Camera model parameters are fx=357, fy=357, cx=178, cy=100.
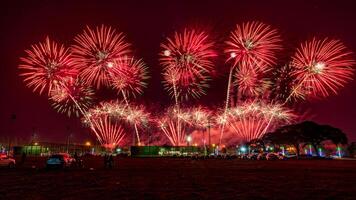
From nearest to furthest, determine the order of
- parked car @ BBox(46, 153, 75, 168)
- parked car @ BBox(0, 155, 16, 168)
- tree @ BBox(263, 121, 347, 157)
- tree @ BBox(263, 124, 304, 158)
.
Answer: parked car @ BBox(46, 153, 75, 168) < parked car @ BBox(0, 155, 16, 168) < tree @ BBox(263, 121, 347, 157) < tree @ BBox(263, 124, 304, 158)

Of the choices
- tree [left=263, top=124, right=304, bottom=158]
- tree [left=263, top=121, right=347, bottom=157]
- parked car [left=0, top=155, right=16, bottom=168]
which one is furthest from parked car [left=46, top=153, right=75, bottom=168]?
tree [left=263, top=121, right=347, bottom=157]

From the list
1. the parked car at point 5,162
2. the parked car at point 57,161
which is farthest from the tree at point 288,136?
the parked car at point 5,162

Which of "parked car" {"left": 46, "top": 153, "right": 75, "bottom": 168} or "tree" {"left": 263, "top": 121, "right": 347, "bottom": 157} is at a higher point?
"tree" {"left": 263, "top": 121, "right": 347, "bottom": 157}

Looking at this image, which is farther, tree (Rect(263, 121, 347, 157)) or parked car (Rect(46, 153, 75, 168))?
tree (Rect(263, 121, 347, 157))

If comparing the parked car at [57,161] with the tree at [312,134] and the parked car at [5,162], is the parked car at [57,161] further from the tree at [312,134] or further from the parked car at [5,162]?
the tree at [312,134]

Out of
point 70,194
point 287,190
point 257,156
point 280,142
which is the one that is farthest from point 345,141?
point 70,194

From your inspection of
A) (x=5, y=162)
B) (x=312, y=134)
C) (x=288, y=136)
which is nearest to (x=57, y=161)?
(x=5, y=162)

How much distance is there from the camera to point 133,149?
8775 cm

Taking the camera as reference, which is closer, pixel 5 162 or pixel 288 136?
pixel 5 162

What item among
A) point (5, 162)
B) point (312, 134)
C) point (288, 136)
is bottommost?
point (5, 162)

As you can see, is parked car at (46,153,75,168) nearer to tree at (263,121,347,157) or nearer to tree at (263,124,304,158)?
tree at (263,124,304,158)

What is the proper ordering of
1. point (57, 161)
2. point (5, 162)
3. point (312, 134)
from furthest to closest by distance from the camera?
point (312, 134)
point (5, 162)
point (57, 161)

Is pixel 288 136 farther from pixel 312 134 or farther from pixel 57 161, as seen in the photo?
pixel 57 161

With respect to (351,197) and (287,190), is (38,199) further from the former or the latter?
(351,197)
